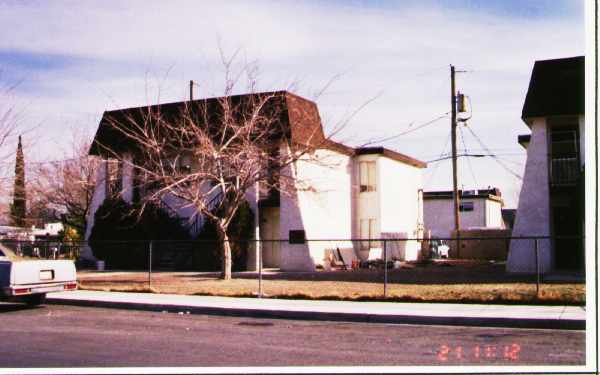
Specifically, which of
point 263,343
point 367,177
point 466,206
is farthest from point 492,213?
point 263,343

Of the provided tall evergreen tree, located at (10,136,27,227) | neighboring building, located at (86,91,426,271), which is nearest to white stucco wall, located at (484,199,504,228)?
neighboring building, located at (86,91,426,271)

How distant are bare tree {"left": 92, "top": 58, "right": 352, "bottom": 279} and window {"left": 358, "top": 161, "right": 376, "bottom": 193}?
5.07 metres

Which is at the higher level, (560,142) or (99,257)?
(560,142)

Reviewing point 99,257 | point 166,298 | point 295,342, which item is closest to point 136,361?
point 295,342

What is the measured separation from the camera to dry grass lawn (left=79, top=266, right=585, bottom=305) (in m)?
14.9

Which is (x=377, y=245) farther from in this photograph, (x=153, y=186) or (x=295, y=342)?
(x=295, y=342)

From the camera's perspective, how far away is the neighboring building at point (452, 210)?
157 feet

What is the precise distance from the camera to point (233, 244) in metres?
25.9

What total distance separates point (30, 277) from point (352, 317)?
6812mm

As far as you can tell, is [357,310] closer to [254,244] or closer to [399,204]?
[254,244]

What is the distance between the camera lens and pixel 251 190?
89.6 ft

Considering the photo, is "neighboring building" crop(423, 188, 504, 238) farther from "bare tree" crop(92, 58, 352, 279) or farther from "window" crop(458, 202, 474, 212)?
"bare tree" crop(92, 58, 352, 279)

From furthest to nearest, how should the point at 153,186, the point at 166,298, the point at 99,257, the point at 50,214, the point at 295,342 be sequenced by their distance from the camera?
the point at 50,214
the point at 99,257
the point at 153,186
the point at 166,298
the point at 295,342

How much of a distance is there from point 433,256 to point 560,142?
15.6 m
